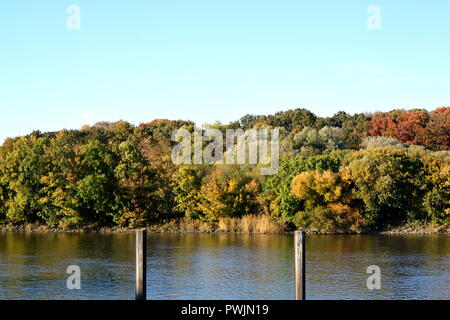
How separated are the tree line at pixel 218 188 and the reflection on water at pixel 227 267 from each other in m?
6.54

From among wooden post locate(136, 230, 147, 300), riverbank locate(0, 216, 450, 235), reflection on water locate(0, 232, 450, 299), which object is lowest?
reflection on water locate(0, 232, 450, 299)

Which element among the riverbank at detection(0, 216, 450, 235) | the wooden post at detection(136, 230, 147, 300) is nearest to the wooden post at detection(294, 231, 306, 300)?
the wooden post at detection(136, 230, 147, 300)

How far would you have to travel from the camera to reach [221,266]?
1673 inches

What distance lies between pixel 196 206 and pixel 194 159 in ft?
24.4

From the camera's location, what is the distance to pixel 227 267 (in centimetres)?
4212

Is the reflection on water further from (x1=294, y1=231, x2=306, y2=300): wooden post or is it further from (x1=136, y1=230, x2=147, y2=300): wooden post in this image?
(x1=294, y1=231, x2=306, y2=300): wooden post

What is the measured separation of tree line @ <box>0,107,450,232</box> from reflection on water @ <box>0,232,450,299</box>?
6544mm

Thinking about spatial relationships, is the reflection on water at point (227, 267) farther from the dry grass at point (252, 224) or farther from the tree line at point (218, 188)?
the tree line at point (218, 188)

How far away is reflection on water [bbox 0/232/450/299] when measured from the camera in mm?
33781

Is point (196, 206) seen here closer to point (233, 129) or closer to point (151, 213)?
point (151, 213)

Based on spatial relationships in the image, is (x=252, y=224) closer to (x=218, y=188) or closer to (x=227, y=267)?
(x=218, y=188)

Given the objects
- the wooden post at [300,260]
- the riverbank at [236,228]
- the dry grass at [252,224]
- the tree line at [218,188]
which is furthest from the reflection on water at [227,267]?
the wooden post at [300,260]

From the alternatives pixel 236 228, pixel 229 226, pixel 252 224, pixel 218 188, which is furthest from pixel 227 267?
pixel 218 188
